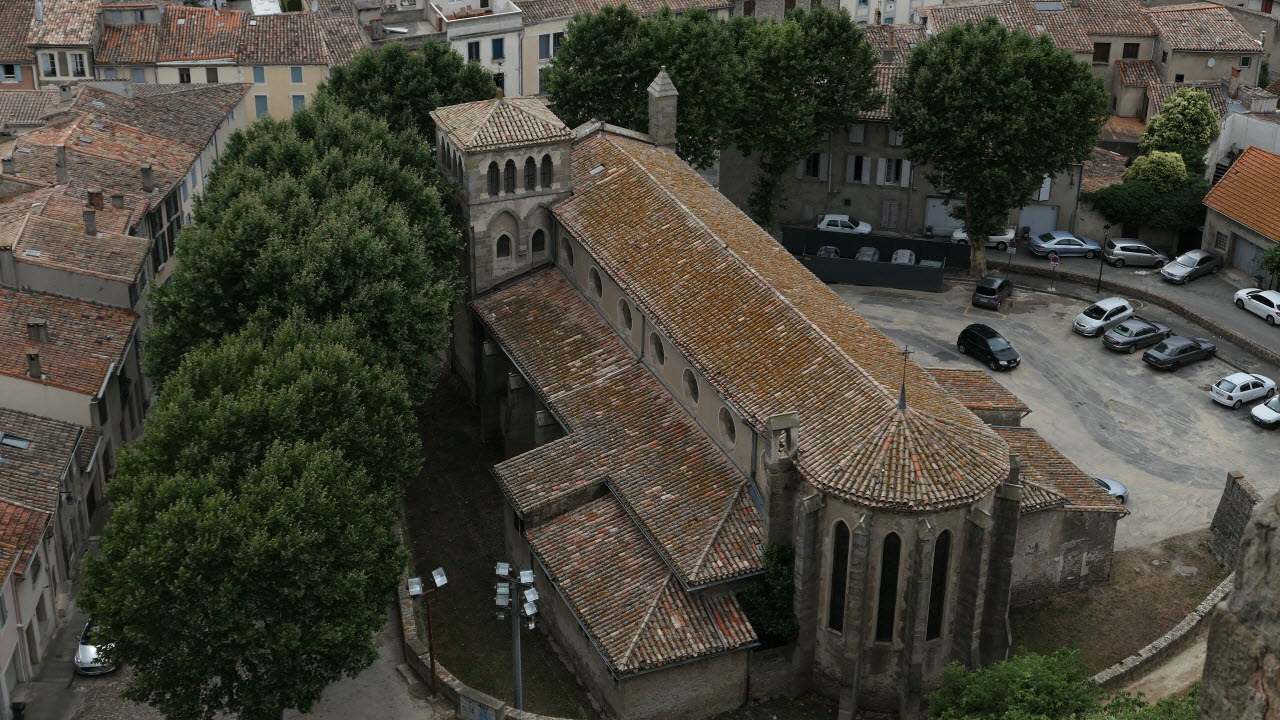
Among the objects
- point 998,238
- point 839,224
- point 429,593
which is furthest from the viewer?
point 839,224

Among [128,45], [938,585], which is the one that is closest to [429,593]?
[938,585]

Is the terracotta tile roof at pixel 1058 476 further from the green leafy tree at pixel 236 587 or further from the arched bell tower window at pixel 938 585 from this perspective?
the green leafy tree at pixel 236 587

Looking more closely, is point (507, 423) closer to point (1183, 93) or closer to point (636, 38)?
point (636, 38)

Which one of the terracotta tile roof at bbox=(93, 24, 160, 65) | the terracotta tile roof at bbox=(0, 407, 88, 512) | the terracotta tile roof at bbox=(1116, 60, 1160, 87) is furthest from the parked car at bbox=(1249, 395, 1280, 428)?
the terracotta tile roof at bbox=(93, 24, 160, 65)

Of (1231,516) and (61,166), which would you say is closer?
(1231,516)

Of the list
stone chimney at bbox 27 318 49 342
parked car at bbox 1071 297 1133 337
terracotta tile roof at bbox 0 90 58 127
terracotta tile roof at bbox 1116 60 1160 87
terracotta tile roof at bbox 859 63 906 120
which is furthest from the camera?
terracotta tile roof at bbox 1116 60 1160 87

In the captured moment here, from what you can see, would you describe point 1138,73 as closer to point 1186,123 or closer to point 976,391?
point 1186,123

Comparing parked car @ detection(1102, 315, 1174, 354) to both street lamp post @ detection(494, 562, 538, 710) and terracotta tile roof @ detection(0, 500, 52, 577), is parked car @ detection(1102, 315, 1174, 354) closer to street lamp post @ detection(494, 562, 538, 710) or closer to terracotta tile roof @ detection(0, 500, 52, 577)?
street lamp post @ detection(494, 562, 538, 710)
